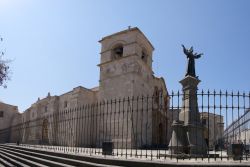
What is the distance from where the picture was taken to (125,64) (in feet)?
83.7

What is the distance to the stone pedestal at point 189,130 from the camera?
37.8 ft

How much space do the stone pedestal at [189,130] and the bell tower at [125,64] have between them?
39.0 ft

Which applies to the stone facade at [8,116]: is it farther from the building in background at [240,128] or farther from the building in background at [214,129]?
the building in background at [240,128]

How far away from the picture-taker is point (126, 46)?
25.9 meters

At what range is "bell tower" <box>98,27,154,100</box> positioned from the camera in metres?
25.1

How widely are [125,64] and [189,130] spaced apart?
14199 mm

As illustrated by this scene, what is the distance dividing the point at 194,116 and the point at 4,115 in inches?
1843

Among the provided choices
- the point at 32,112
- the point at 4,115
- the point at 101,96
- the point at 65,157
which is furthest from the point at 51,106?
the point at 65,157

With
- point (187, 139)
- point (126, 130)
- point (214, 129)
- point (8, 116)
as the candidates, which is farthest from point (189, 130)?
point (8, 116)

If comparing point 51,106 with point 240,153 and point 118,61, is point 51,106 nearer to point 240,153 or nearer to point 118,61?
point 118,61

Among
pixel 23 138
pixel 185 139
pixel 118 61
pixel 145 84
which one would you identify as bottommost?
pixel 23 138

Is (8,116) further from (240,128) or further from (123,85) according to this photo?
(240,128)

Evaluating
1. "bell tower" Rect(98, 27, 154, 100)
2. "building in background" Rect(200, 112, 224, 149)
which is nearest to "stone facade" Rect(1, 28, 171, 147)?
"bell tower" Rect(98, 27, 154, 100)

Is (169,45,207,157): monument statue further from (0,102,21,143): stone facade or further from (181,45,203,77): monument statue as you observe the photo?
(0,102,21,143): stone facade
